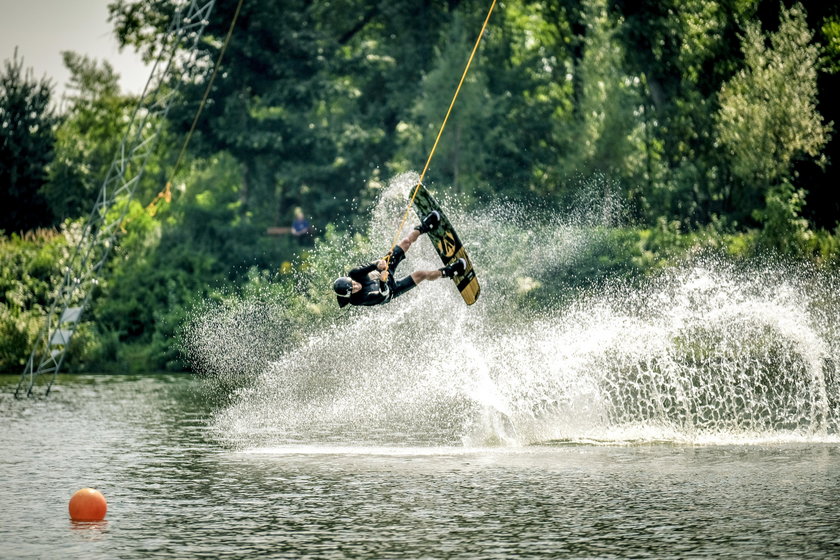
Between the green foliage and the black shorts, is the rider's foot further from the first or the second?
the green foliage

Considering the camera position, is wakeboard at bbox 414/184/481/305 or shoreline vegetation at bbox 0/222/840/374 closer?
wakeboard at bbox 414/184/481/305

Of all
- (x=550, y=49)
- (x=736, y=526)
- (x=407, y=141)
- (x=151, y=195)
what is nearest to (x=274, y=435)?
(x=736, y=526)

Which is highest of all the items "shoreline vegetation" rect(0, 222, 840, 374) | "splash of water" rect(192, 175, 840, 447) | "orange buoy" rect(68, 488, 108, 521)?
"shoreline vegetation" rect(0, 222, 840, 374)

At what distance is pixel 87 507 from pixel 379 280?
6.74 metres

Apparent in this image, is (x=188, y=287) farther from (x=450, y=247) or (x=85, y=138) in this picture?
(x=85, y=138)

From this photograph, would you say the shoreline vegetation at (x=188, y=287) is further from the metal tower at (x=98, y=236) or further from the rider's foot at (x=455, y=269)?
the rider's foot at (x=455, y=269)

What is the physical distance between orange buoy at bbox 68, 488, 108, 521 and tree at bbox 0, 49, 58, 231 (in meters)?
37.9

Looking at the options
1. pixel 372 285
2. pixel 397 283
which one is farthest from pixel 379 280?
pixel 397 283

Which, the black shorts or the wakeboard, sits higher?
the wakeboard

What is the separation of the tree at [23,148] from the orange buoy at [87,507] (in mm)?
37938

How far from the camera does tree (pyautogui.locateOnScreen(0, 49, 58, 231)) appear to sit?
48.0m

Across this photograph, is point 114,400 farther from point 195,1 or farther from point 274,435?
point 195,1

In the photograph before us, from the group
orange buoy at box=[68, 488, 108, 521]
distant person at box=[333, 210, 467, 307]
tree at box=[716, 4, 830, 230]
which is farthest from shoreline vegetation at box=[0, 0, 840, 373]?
orange buoy at box=[68, 488, 108, 521]

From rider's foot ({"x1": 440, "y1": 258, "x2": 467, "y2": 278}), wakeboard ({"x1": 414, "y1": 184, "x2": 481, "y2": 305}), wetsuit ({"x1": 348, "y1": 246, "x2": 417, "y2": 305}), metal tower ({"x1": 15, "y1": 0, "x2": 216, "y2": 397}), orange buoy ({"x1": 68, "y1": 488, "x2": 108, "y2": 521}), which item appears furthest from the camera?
metal tower ({"x1": 15, "y1": 0, "x2": 216, "y2": 397})
